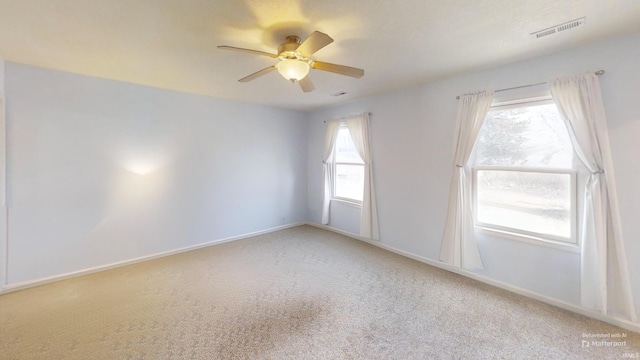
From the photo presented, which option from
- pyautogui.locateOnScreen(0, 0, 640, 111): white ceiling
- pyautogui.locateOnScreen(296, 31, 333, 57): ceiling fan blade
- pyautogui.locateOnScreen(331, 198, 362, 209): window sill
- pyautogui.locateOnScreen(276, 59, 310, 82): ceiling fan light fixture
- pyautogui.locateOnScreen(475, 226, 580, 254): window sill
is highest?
pyautogui.locateOnScreen(0, 0, 640, 111): white ceiling

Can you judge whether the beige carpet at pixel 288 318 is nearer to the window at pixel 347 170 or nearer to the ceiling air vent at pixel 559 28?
the window at pixel 347 170

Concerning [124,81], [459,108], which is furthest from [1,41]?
[459,108]

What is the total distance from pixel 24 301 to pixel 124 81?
9.14ft

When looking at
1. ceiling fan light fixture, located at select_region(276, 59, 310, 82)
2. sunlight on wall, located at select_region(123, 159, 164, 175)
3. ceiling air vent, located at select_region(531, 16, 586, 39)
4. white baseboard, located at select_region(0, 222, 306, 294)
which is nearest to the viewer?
ceiling air vent, located at select_region(531, 16, 586, 39)

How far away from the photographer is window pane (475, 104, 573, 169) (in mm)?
2527

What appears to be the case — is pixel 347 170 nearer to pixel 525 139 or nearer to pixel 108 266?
pixel 525 139

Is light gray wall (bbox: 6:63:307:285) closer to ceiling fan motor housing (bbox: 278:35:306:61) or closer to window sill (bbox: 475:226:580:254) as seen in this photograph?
ceiling fan motor housing (bbox: 278:35:306:61)

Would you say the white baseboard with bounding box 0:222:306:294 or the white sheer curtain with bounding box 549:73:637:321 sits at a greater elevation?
the white sheer curtain with bounding box 549:73:637:321

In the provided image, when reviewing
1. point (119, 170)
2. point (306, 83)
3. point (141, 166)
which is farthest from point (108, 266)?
point (306, 83)

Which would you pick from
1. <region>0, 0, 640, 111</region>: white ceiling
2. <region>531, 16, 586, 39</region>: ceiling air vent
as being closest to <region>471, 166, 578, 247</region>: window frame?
<region>0, 0, 640, 111</region>: white ceiling

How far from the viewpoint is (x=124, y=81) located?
339 centimetres

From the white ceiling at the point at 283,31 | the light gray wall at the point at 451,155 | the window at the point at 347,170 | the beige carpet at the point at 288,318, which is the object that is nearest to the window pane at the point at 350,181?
the window at the point at 347,170

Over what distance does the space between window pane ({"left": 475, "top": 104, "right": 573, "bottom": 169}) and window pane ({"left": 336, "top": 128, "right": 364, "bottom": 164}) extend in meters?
2.15

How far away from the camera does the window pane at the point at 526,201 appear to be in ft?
8.29
